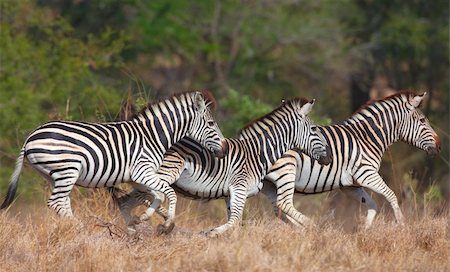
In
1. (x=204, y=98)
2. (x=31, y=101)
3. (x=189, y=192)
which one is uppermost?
(x=204, y=98)

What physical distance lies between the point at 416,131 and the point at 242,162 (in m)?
2.21

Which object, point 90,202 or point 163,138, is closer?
point 163,138

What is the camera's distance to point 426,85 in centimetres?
2644

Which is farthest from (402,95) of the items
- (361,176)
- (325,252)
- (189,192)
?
(325,252)

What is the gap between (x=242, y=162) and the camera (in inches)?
428

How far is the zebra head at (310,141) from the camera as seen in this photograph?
36.6 ft

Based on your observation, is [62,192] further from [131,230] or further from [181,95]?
[181,95]

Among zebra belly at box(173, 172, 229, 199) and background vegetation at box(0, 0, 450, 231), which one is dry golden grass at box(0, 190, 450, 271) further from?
background vegetation at box(0, 0, 450, 231)

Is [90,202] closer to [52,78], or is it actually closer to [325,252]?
[325,252]

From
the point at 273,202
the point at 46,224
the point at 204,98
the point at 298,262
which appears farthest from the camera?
the point at 273,202

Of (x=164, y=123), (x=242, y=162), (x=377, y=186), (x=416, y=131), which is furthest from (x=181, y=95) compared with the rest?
(x=416, y=131)

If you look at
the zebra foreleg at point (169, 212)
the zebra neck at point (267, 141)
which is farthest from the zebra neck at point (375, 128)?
the zebra foreleg at point (169, 212)

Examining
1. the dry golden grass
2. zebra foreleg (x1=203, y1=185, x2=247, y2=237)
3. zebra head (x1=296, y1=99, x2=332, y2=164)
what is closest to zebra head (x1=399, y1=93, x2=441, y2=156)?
zebra head (x1=296, y1=99, x2=332, y2=164)

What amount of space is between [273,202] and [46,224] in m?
2.68
